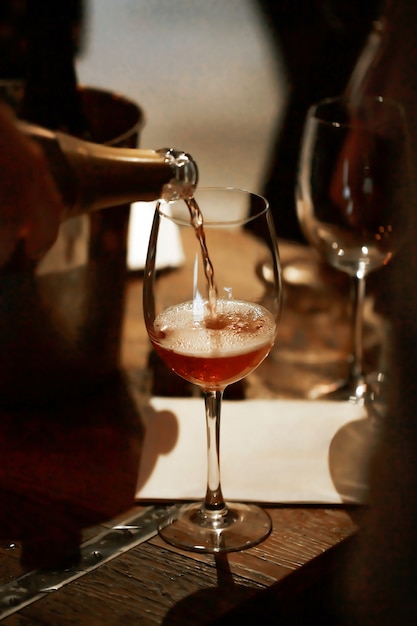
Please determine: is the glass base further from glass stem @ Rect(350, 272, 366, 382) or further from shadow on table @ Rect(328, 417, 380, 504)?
glass stem @ Rect(350, 272, 366, 382)

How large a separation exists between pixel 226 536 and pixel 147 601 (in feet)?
0.36

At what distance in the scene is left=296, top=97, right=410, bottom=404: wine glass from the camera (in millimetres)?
905

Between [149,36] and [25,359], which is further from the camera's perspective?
[149,36]

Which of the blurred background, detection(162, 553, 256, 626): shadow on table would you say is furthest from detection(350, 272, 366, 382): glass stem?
the blurred background

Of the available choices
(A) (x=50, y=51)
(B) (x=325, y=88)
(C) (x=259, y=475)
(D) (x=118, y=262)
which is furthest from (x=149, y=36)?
(C) (x=259, y=475)

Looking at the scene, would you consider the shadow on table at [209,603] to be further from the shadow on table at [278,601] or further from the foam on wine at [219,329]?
the foam on wine at [219,329]

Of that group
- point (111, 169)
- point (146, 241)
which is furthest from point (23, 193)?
point (146, 241)

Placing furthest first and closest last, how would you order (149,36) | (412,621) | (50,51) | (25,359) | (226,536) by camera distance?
(149,36) → (50,51) → (25,359) → (226,536) → (412,621)

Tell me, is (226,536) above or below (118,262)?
below

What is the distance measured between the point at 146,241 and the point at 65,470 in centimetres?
39

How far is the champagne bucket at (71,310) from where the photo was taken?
0.81 meters

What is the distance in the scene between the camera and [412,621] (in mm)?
590

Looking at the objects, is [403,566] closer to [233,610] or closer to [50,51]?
[233,610]

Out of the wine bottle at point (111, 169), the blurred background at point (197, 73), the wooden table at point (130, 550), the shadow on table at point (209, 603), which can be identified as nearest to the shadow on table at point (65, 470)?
the wooden table at point (130, 550)
